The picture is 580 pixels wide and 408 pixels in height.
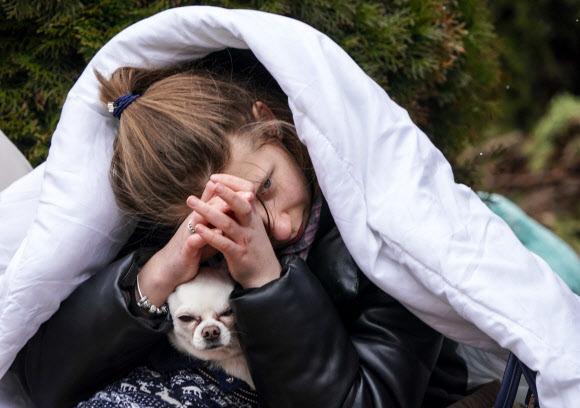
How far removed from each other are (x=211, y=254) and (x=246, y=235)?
6.1 inches

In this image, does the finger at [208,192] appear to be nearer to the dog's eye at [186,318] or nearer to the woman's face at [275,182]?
the woman's face at [275,182]

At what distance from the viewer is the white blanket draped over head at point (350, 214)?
102 centimetres

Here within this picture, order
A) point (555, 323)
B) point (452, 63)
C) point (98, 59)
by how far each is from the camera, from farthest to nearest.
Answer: point (452, 63) < point (98, 59) < point (555, 323)

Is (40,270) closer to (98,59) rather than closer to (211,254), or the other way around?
(211,254)

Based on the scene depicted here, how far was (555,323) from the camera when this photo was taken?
0.99 metres

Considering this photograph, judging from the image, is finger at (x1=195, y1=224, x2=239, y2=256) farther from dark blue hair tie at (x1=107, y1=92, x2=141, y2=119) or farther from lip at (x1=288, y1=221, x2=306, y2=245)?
dark blue hair tie at (x1=107, y1=92, x2=141, y2=119)

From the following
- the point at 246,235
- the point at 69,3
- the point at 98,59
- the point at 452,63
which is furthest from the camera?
the point at 452,63

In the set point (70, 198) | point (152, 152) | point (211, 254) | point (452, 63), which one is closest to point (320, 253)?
point (211, 254)

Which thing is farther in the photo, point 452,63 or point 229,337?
point 452,63

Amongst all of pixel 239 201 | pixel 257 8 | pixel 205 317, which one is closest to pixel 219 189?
pixel 239 201

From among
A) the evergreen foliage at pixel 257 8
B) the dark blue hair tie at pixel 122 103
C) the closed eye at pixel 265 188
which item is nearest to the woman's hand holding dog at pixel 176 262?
the closed eye at pixel 265 188

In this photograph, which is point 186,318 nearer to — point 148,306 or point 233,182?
point 148,306

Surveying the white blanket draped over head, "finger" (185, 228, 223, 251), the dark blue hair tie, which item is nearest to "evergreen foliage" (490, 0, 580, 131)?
the white blanket draped over head

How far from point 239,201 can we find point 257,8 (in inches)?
29.3
